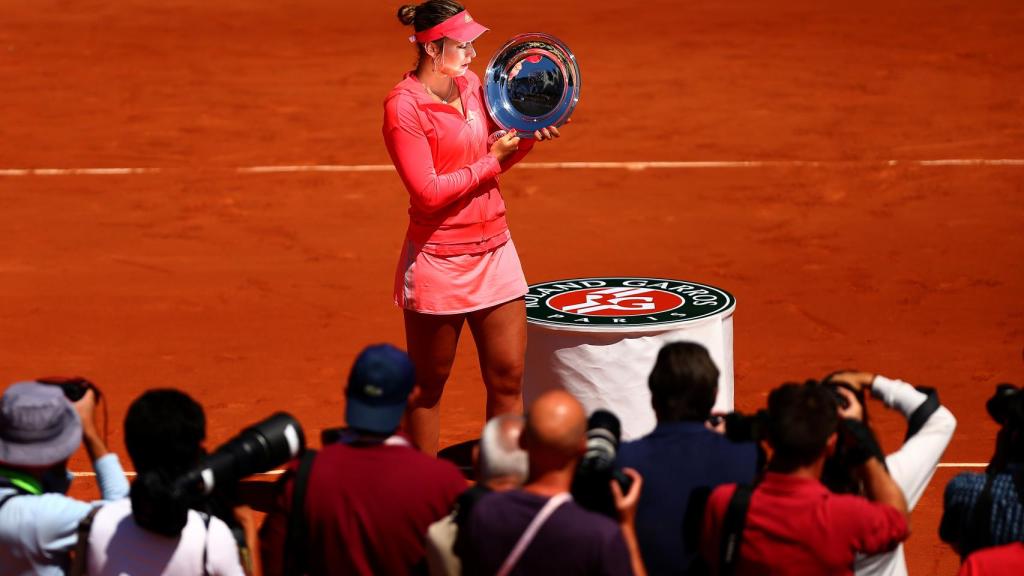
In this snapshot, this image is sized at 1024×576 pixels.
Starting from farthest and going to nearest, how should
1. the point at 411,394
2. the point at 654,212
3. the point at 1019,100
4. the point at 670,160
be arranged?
1. the point at 1019,100
2. the point at 670,160
3. the point at 654,212
4. the point at 411,394

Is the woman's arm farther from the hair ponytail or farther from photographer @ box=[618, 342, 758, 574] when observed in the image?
the hair ponytail

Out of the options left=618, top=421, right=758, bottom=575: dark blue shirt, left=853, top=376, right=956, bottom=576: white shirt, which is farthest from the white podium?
left=618, top=421, right=758, bottom=575: dark blue shirt

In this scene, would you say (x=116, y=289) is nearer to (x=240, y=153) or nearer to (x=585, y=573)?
(x=240, y=153)

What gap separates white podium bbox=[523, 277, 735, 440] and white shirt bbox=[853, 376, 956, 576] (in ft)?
7.22

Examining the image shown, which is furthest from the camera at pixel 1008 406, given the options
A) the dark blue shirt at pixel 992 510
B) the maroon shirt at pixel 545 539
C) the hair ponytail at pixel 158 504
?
the hair ponytail at pixel 158 504

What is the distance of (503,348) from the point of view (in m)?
7.38

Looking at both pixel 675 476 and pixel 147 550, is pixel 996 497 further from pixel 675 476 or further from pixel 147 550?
pixel 147 550

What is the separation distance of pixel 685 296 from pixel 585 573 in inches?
156

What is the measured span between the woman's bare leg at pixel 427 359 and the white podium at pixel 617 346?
0.67 m

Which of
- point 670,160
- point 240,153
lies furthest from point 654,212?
point 240,153

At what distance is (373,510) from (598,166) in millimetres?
11264

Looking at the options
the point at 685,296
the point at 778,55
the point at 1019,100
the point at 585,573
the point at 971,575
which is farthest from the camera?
the point at 778,55

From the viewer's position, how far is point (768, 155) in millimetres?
16078

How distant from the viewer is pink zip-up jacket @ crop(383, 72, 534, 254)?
23.1ft
